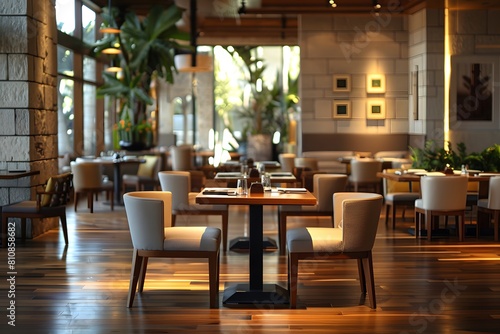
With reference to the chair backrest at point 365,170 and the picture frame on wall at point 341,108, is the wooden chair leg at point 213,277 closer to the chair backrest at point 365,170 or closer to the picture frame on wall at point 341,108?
the chair backrest at point 365,170

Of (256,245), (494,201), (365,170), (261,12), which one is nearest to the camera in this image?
(256,245)

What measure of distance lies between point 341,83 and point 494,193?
685cm

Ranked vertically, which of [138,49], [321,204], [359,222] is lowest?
[321,204]

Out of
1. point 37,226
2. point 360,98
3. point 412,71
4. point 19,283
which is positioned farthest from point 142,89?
point 19,283

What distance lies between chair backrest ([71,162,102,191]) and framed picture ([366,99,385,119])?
5.84 meters

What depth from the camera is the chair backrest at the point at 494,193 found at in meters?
8.59

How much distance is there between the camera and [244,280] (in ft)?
21.2

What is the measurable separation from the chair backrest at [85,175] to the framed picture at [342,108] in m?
5.33

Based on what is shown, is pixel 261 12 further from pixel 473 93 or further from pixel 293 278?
pixel 293 278

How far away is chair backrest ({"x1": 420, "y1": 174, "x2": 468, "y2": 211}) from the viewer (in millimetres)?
8547

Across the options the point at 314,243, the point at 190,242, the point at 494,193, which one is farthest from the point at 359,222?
the point at 494,193

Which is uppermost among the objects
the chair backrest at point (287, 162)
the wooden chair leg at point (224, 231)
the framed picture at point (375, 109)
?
the framed picture at point (375, 109)

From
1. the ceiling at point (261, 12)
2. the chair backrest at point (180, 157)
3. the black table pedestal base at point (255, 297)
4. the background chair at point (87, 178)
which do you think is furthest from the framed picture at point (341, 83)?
the black table pedestal base at point (255, 297)

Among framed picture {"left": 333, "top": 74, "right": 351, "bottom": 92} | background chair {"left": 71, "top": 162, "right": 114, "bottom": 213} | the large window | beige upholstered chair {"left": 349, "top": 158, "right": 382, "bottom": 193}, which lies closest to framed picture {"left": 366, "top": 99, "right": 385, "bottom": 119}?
framed picture {"left": 333, "top": 74, "right": 351, "bottom": 92}
